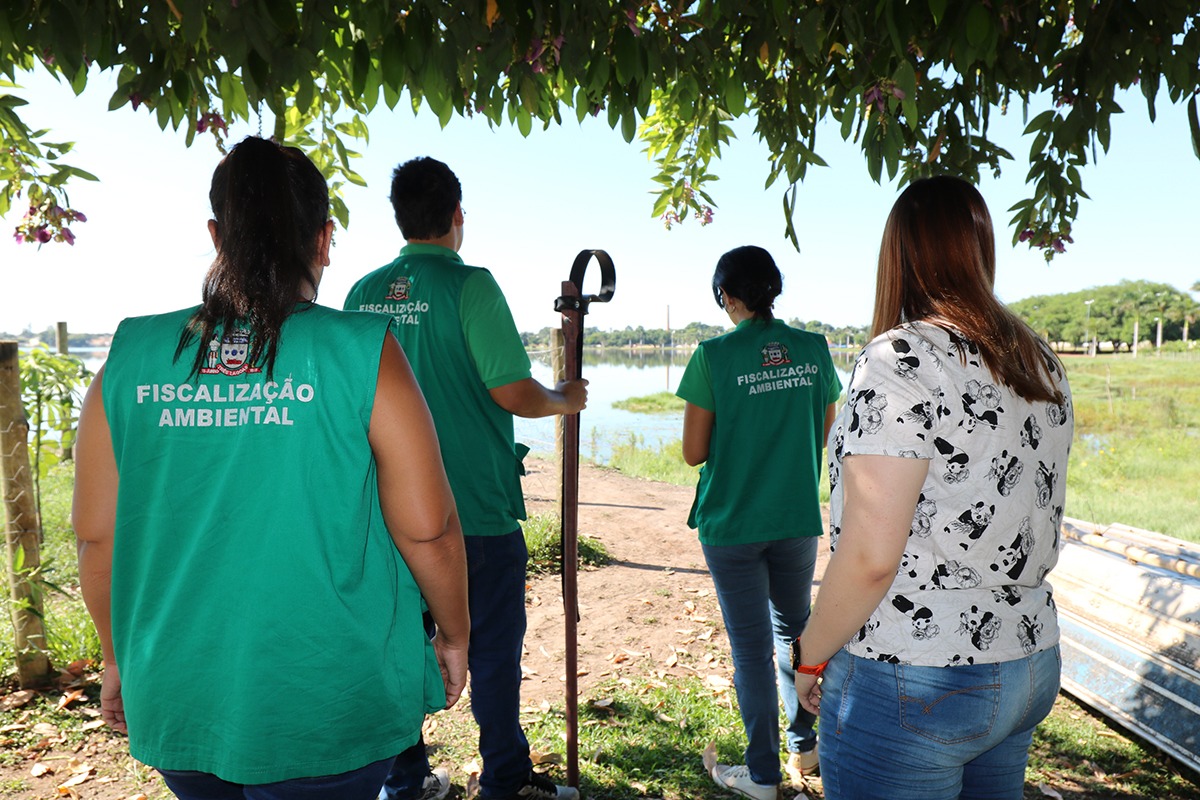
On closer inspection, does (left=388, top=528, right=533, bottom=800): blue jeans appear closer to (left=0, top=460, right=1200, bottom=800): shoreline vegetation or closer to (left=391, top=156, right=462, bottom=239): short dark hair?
(left=0, top=460, right=1200, bottom=800): shoreline vegetation

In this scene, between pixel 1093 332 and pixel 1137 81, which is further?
pixel 1093 332

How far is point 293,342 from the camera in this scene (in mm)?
1395

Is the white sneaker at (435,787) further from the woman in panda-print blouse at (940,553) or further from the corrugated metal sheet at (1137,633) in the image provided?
the corrugated metal sheet at (1137,633)

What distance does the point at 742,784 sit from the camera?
326 centimetres

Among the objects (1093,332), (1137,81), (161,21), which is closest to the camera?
(161,21)

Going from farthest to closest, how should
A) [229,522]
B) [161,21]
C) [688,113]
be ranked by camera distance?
[688,113] → [161,21] → [229,522]

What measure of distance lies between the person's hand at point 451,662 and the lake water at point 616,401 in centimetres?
133

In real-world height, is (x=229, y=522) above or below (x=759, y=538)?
above

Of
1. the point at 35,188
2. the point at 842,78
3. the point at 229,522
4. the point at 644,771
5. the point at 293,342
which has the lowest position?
the point at 644,771

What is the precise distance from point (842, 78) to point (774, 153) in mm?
436

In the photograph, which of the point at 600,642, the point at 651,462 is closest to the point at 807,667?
the point at 600,642

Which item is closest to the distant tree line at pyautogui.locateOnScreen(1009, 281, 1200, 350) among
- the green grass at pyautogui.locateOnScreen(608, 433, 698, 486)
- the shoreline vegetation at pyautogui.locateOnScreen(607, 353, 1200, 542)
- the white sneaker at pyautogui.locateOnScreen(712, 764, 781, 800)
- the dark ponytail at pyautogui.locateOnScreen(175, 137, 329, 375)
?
the shoreline vegetation at pyautogui.locateOnScreen(607, 353, 1200, 542)

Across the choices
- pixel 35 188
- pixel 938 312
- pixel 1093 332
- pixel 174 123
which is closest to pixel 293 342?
pixel 938 312

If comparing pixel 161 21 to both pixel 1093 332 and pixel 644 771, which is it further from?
pixel 1093 332
